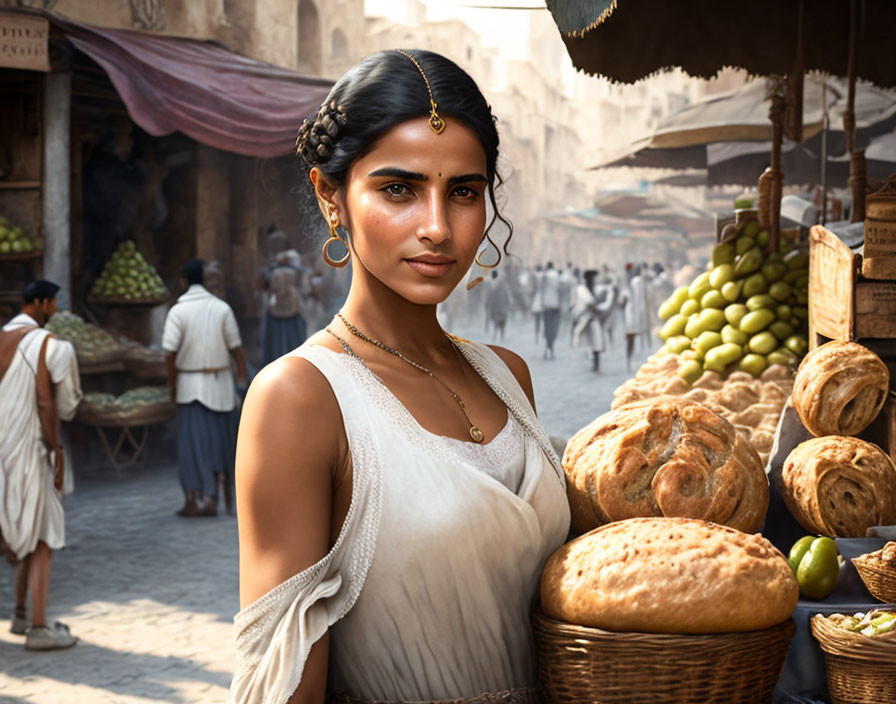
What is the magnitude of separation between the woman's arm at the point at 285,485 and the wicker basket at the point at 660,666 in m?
0.39

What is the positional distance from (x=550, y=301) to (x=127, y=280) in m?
10.0

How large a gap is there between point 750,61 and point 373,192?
3.46m

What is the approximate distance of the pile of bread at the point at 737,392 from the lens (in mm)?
3814

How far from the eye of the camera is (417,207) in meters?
1.54

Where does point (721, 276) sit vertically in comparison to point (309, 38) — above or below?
below

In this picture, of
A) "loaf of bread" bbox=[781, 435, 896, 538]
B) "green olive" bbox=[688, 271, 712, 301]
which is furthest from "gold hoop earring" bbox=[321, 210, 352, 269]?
"green olive" bbox=[688, 271, 712, 301]

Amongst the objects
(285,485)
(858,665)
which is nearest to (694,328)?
(858,665)

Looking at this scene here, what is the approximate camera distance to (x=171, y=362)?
26.7ft

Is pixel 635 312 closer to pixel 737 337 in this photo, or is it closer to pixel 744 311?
pixel 744 311

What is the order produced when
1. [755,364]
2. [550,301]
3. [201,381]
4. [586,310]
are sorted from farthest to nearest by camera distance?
1. [550,301]
2. [586,310]
3. [201,381]
4. [755,364]

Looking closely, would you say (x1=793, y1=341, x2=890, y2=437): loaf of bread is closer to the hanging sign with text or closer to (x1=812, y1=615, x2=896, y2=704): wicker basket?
(x1=812, y1=615, x2=896, y2=704): wicker basket

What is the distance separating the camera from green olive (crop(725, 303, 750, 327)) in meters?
4.39

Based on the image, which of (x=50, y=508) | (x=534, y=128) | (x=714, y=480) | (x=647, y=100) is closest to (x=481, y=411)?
(x=714, y=480)

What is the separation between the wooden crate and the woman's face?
171cm
